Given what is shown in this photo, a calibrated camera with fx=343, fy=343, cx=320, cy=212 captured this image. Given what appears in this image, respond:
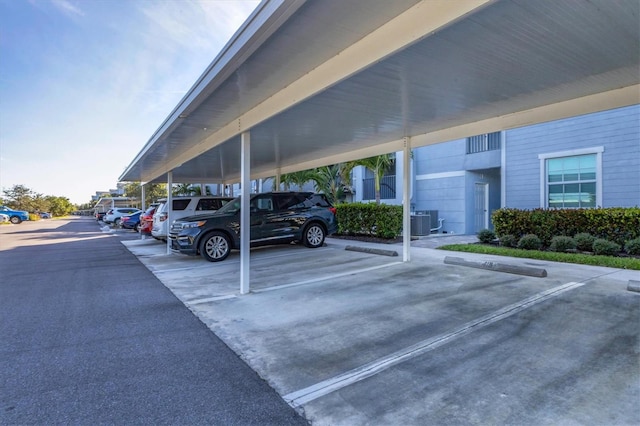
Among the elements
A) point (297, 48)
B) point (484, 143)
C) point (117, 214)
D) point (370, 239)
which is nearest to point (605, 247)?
point (370, 239)

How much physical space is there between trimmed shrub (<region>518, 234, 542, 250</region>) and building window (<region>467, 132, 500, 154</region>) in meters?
5.68


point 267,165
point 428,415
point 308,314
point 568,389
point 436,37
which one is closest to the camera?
point 428,415

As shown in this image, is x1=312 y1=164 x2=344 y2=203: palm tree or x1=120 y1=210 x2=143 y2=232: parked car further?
x1=120 y1=210 x2=143 y2=232: parked car

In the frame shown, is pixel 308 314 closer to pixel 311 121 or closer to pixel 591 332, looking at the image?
pixel 591 332

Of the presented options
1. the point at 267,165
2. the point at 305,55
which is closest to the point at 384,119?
the point at 305,55

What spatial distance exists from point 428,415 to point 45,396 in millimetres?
3028

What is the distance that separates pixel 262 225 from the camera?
33.1 feet

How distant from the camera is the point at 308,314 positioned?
4.76 m

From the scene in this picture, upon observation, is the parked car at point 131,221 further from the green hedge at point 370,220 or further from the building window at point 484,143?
the building window at point 484,143

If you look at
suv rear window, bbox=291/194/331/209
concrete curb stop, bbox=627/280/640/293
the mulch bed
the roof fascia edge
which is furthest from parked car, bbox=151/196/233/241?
concrete curb stop, bbox=627/280/640/293

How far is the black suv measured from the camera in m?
9.24

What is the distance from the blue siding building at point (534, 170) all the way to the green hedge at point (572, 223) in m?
1.89

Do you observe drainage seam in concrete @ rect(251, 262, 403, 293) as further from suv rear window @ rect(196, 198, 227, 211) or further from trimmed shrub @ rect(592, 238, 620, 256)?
suv rear window @ rect(196, 198, 227, 211)

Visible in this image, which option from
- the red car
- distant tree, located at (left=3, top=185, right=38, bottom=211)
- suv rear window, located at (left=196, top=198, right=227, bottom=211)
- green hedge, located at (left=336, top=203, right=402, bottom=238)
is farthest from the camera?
distant tree, located at (left=3, top=185, right=38, bottom=211)
